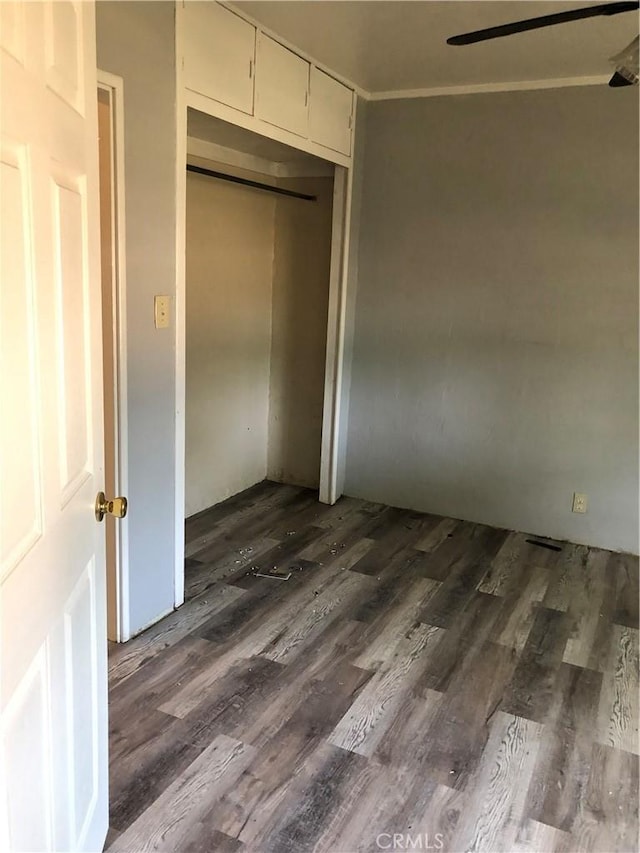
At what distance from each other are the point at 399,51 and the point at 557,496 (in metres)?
2.49

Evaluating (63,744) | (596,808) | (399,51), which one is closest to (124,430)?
(63,744)

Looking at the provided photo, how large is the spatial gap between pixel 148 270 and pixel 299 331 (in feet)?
6.83

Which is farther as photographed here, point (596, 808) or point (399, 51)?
point (399, 51)

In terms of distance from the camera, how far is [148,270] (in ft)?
8.25

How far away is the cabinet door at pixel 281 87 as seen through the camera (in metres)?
2.96

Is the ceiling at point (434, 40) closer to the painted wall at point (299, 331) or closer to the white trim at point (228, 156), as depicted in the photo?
the white trim at point (228, 156)

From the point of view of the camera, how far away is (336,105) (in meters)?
3.61

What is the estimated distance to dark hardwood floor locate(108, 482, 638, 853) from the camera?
186 centimetres

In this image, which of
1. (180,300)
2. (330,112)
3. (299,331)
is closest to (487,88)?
(330,112)

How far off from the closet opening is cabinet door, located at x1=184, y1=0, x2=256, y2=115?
2.16ft

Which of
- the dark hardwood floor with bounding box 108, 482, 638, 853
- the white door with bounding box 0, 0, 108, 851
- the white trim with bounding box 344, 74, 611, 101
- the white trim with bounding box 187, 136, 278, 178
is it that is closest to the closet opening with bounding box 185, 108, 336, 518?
the white trim with bounding box 187, 136, 278, 178

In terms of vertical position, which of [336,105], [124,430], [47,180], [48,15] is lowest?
[124,430]

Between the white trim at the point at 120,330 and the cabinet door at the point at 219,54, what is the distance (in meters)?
0.41

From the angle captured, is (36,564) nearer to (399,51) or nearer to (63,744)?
(63,744)
